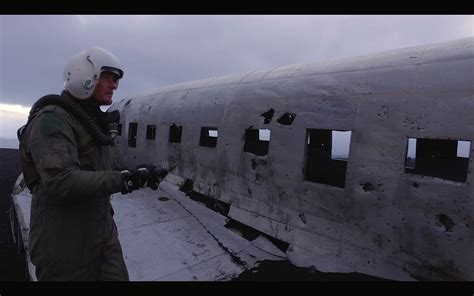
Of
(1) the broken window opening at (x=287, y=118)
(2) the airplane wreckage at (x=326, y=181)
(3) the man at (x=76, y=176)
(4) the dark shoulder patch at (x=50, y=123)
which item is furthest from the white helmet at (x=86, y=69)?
(1) the broken window opening at (x=287, y=118)

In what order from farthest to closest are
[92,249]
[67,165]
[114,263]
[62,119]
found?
1. [114,263]
2. [92,249]
3. [62,119]
4. [67,165]

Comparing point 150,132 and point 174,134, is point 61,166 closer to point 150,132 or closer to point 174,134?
point 174,134

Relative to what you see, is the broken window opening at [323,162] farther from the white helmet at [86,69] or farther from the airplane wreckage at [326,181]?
the white helmet at [86,69]

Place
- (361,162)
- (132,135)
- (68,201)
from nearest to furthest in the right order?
(68,201) < (361,162) < (132,135)

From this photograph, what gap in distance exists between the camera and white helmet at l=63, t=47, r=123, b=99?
10.6 feet

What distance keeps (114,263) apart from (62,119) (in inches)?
70.6

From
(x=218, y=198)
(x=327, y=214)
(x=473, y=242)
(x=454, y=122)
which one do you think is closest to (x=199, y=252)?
(x=218, y=198)

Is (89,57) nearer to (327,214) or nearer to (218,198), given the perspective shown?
(327,214)

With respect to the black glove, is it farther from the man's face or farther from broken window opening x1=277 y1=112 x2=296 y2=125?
broken window opening x1=277 y1=112 x2=296 y2=125

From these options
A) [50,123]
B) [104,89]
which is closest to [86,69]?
[104,89]

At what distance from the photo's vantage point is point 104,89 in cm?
341

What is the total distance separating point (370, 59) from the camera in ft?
20.4

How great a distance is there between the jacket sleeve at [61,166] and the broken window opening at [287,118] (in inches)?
193

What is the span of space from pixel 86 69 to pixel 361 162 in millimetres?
4983
